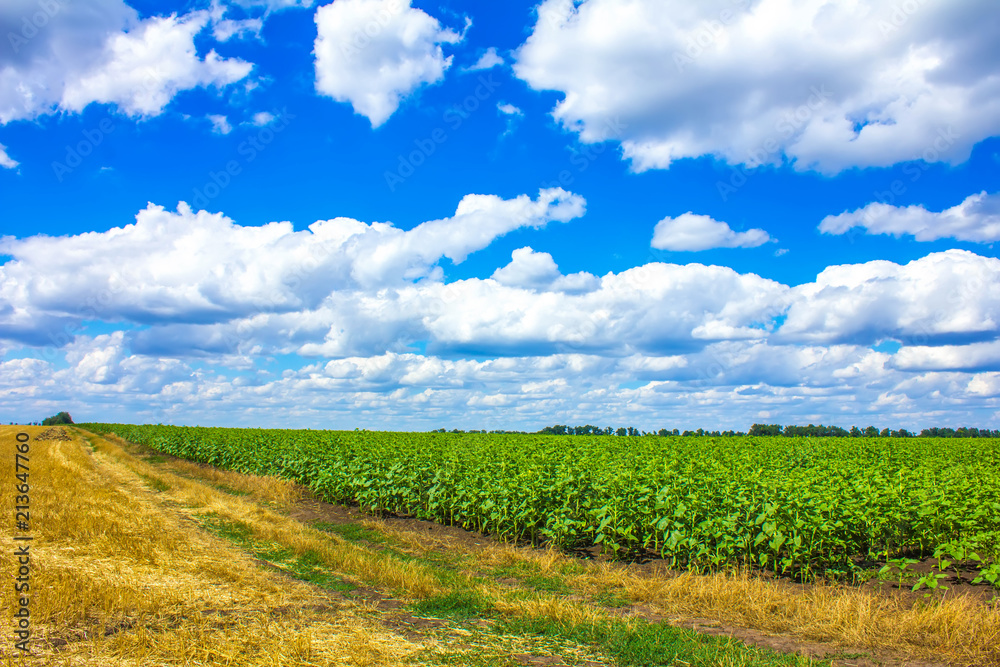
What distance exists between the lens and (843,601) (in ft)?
22.1

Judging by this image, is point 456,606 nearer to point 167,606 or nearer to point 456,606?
point 456,606

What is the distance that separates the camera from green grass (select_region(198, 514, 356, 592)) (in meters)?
8.59

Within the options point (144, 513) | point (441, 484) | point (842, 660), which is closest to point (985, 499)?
point (842, 660)

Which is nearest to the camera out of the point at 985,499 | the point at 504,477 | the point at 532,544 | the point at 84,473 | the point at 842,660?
the point at 842,660

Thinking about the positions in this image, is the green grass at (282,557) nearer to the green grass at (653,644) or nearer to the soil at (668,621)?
the soil at (668,621)

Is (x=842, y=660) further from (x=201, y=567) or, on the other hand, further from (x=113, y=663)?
(x=201, y=567)

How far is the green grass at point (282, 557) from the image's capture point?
859 cm

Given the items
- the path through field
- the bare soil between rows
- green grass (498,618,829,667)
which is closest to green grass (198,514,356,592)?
the path through field

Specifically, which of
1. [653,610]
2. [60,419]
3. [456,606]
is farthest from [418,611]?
[60,419]

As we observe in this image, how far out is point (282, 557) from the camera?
33.4ft

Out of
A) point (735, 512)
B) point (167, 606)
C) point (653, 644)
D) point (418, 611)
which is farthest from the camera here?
point (735, 512)

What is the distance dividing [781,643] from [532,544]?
588cm

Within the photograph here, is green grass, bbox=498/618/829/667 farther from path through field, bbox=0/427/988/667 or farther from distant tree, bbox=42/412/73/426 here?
distant tree, bbox=42/412/73/426

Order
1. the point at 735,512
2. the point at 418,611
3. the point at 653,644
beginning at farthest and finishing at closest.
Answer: the point at 735,512 < the point at 418,611 < the point at 653,644
